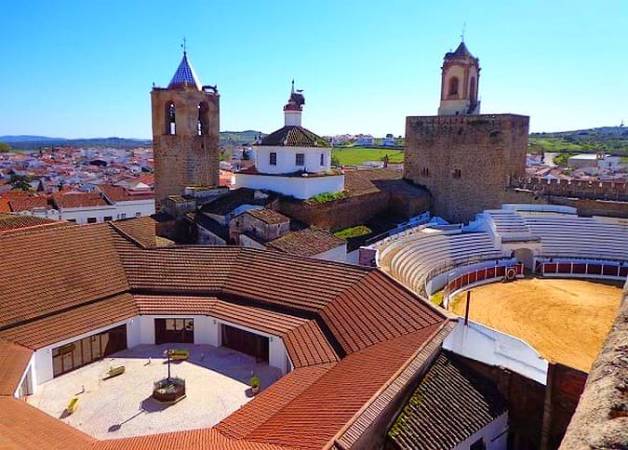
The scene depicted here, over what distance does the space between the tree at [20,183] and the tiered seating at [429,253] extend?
43635 mm

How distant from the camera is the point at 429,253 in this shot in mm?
25484

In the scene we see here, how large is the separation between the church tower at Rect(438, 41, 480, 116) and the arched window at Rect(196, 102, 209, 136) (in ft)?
54.5

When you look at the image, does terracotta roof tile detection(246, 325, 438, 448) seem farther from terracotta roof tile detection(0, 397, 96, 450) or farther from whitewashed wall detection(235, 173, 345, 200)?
whitewashed wall detection(235, 173, 345, 200)

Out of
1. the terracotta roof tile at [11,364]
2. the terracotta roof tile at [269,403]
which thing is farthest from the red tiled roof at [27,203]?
the terracotta roof tile at [269,403]

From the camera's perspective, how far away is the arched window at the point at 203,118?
2789 cm

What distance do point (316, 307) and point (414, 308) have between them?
10.2 feet

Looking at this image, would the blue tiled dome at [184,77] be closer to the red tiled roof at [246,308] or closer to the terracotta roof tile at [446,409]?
the red tiled roof at [246,308]

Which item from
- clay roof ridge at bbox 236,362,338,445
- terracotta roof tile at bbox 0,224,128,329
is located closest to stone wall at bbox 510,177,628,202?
clay roof ridge at bbox 236,362,338,445

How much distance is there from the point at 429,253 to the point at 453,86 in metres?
14.9

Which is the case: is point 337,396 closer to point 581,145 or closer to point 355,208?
point 355,208

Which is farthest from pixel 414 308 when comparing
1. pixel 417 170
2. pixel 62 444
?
pixel 417 170

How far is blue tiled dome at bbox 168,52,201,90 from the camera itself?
1042 inches

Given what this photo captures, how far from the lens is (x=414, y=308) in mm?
13820

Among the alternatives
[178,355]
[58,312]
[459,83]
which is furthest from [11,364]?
[459,83]
